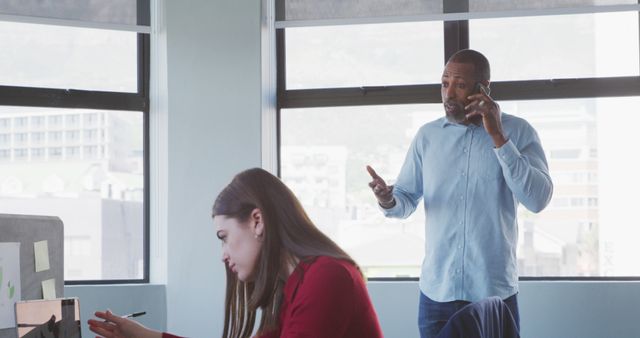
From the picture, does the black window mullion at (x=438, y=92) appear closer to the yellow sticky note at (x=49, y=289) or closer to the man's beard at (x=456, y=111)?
the man's beard at (x=456, y=111)

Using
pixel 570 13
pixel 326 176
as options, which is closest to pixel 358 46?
pixel 326 176

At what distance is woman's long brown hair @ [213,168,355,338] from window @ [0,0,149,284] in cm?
230

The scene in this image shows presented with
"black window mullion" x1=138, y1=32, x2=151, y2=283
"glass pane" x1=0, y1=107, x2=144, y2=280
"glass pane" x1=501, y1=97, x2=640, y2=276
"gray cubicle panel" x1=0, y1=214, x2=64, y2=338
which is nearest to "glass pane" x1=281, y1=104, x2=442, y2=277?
"glass pane" x1=501, y1=97, x2=640, y2=276

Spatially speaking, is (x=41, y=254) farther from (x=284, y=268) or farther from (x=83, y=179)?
(x=83, y=179)

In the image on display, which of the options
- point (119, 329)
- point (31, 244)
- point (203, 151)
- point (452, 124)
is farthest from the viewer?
point (203, 151)

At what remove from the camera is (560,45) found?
381 centimetres

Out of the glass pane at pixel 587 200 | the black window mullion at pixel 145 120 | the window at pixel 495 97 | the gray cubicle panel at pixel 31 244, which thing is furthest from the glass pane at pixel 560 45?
the gray cubicle panel at pixel 31 244

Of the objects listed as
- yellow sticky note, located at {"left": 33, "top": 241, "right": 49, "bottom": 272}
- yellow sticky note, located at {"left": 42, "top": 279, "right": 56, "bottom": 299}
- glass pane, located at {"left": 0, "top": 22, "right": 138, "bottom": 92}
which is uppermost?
glass pane, located at {"left": 0, "top": 22, "right": 138, "bottom": 92}

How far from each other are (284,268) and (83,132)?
2.48 m

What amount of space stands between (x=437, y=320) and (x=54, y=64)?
7.38ft

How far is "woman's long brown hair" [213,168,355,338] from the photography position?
5.55 ft

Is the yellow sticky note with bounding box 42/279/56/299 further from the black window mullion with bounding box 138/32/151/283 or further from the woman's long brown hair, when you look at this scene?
the black window mullion with bounding box 138/32/151/283

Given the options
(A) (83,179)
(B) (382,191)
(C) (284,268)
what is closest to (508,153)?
(B) (382,191)

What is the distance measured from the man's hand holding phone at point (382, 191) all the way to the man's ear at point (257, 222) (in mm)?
983
